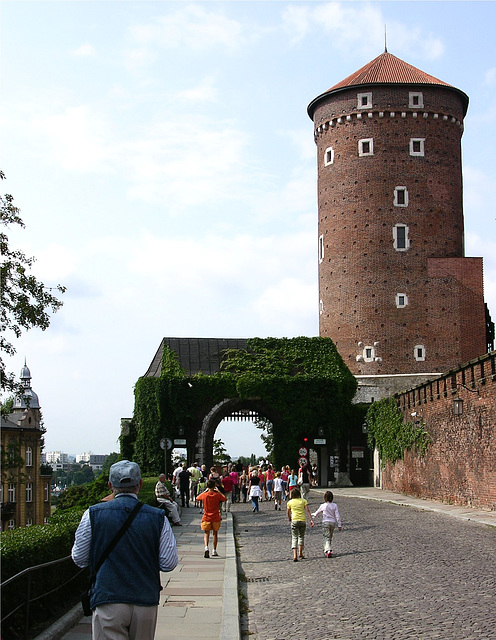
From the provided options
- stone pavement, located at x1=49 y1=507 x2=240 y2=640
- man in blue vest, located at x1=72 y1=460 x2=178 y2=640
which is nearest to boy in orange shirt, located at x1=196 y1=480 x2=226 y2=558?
stone pavement, located at x1=49 y1=507 x2=240 y2=640

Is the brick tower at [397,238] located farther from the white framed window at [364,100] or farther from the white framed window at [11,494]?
the white framed window at [11,494]

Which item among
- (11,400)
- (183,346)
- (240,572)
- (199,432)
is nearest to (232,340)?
(183,346)

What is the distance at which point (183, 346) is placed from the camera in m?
47.3

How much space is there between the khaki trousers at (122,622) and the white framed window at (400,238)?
4550 cm

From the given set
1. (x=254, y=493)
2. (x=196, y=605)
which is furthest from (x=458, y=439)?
(x=196, y=605)

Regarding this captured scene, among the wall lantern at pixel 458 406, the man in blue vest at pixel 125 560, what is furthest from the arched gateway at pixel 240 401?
the man in blue vest at pixel 125 560

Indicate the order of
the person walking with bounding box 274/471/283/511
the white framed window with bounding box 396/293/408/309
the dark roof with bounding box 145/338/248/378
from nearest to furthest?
1. the person walking with bounding box 274/471/283/511
2. the dark roof with bounding box 145/338/248/378
3. the white framed window with bounding box 396/293/408/309

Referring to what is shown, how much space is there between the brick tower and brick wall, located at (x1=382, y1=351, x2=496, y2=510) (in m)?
14.1

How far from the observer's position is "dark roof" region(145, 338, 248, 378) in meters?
46.1

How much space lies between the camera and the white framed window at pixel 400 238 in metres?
49.7

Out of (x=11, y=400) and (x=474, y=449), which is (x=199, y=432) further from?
(x=11, y=400)

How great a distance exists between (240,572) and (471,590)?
3944mm

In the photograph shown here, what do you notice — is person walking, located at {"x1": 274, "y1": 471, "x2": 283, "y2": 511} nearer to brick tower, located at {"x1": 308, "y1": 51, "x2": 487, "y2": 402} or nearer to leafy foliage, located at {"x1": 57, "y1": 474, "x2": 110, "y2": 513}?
leafy foliage, located at {"x1": 57, "y1": 474, "x2": 110, "y2": 513}

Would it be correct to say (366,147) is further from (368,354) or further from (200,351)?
Answer: (200,351)
